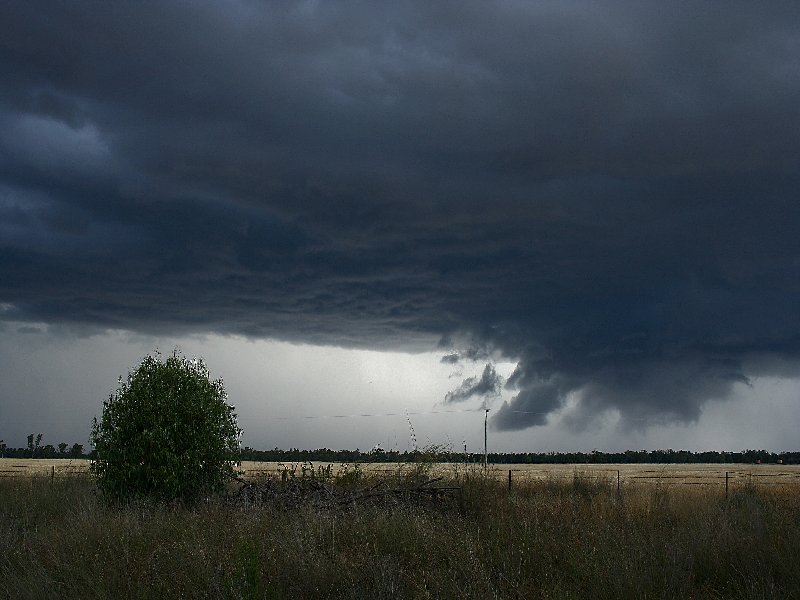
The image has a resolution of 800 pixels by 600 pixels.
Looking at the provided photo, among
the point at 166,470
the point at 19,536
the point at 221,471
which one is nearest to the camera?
the point at 19,536

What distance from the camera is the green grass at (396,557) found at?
10055mm

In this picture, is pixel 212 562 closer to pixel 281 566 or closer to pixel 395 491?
pixel 281 566

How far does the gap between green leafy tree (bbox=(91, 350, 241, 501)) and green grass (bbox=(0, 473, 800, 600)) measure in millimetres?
3470

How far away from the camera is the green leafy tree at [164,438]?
760 inches

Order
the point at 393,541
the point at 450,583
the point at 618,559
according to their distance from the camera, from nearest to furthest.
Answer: the point at 450,583
the point at 618,559
the point at 393,541

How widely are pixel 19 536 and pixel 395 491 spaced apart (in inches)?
353

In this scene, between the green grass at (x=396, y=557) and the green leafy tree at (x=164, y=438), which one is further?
the green leafy tree at (x=164, y=438)

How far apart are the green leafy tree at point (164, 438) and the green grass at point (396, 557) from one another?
3.47 meters

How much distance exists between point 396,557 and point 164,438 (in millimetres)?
9653

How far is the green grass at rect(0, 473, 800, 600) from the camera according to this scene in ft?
33.0

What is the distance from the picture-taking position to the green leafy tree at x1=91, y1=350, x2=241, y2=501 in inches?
760

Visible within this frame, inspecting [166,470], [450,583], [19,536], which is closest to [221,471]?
[166,470]

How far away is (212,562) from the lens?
11.1 metres

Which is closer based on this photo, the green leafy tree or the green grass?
the green grass
